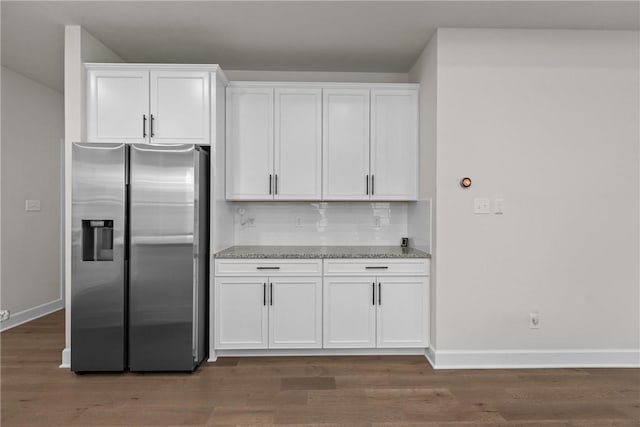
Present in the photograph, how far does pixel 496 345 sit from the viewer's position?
10.5 feet

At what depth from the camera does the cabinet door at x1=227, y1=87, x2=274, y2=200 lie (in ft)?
12.1

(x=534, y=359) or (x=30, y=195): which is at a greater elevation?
(x=30, y=195)

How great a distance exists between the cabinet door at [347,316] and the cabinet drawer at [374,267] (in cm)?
8

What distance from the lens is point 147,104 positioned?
325cm

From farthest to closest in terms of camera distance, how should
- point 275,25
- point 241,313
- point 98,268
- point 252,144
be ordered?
1. point 252,144
2. point 241,313
3. point 275,25
4. point 98,268

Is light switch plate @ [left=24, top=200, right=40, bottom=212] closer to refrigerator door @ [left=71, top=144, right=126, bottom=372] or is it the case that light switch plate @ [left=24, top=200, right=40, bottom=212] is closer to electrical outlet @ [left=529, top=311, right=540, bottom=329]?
refrigerator door @ [left=71, top=144, right=126, bottom=372]

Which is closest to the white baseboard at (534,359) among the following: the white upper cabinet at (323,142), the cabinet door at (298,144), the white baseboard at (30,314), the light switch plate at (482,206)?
the light switch plate at (482,206)

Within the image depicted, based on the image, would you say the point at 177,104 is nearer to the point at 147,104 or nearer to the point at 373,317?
the point at 147,104

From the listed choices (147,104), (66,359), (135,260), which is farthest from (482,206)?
(66,359)

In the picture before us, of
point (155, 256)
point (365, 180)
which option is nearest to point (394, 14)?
point (365, 180)

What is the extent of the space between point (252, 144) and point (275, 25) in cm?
104

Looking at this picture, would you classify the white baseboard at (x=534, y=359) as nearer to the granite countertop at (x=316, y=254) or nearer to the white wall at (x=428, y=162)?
the white wall at (x=428, y=162)

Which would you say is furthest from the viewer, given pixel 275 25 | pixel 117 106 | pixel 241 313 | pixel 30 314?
pixel 30 314

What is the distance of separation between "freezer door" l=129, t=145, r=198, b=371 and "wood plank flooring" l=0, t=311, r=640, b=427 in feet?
0.70
